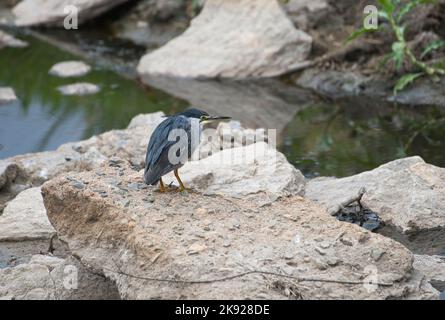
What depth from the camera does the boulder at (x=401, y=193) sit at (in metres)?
6.52

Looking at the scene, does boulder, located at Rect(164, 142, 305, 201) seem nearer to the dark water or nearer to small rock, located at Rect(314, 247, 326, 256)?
the dark water

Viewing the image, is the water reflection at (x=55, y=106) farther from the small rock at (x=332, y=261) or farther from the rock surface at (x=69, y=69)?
the small rock at (x=332, y=261)

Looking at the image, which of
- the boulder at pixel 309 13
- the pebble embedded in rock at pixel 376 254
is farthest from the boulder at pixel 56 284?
A: the boulder at pixel 309 13

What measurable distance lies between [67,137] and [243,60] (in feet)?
10.3

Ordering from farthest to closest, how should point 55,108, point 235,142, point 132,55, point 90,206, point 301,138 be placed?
1. point 132,55
2. point 55,108
3. point 301,138
4. point 235,142
5. point 90,206

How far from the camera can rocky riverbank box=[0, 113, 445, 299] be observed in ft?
15.0

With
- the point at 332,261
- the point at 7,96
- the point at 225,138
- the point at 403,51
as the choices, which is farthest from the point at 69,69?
the point at 332,261

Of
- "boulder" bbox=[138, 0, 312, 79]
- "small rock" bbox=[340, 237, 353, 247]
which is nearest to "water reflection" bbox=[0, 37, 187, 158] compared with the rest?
"boulder" bbox=[138, 0, 312, 79]

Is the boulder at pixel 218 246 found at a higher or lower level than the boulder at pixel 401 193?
higher

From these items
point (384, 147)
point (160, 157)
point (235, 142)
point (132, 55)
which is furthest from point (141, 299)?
point (132, 55)

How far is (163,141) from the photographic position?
18.1 feet

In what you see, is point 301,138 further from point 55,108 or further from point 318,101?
point 55,108

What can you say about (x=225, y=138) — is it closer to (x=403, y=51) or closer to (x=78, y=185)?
(x=403, y=51)

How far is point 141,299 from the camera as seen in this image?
4.55m
